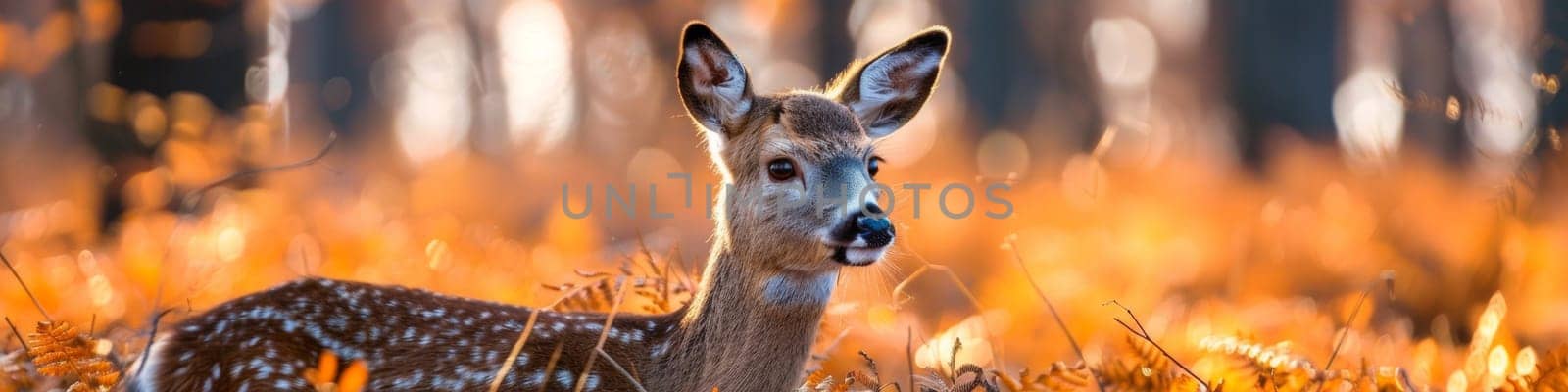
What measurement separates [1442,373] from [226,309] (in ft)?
14.9

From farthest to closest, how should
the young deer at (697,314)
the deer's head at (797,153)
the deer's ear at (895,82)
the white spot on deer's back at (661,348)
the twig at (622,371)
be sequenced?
the deer's ear at (895,82)
the white spot on deer's back at (661,348)
the deer's head at (797,153)
the young deer at (697,314)
the twig at (622,371)

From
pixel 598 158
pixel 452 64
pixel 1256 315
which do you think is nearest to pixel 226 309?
pixel 1256 315

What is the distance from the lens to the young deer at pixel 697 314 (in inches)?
154

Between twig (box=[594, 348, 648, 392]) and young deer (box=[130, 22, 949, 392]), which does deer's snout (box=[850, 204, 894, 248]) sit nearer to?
young deer (box=[130, 22, 949, 392])

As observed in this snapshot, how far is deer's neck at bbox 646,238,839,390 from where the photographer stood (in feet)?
13.7

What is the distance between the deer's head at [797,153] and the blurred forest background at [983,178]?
0.29 meters

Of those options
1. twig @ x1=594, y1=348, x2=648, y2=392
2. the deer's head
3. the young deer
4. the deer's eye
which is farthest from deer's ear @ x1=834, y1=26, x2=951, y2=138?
twig @ x1=594, y1=348, x2=648, y2=392

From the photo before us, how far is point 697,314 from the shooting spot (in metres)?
4.33

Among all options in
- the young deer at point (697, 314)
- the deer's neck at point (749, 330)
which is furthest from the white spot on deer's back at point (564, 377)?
the deer's neck at point (749, 330)

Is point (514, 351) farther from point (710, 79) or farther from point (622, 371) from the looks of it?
point (710, 79)

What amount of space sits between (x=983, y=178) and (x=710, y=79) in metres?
0.99

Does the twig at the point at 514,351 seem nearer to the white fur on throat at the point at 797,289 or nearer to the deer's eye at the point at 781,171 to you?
the white fur on throat at the point at 797,289

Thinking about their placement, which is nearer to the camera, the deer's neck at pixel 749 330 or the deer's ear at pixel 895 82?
the deer's neck at pixel 749 330

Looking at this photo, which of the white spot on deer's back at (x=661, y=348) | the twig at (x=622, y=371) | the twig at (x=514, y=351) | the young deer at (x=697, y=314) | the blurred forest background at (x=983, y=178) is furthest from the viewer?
the blurred forest background at (x=983, y=178)
